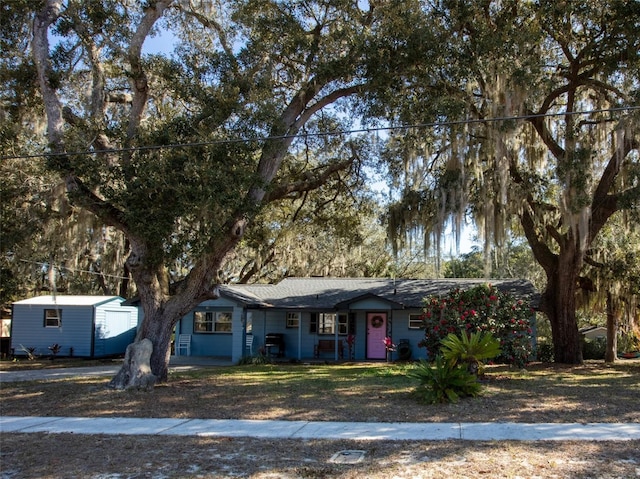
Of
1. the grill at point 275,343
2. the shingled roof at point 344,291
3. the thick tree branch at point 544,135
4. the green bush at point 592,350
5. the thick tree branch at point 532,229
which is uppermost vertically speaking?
the thick tree branch at point 544,135

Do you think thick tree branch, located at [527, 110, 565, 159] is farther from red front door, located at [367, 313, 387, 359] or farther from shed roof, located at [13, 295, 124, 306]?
shed roof, located at [13, 295, 124, 306]

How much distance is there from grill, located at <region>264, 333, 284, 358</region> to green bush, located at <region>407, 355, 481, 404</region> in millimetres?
11759

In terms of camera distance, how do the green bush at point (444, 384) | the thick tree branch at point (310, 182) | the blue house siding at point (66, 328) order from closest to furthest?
Result: the green bush at point (444, 384)
the thick tree branch at point (310, 182)
the blue house siding at point (66, 328)

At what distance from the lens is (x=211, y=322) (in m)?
23.5

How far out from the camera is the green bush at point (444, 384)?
1016 cm

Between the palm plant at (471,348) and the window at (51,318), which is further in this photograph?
the window at (51,318)

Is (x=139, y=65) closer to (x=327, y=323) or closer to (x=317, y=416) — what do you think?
(x=317, y=416)

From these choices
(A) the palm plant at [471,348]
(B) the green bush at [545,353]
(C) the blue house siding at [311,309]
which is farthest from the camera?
(B) the green bush at [545,353]

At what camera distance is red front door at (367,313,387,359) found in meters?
21.9

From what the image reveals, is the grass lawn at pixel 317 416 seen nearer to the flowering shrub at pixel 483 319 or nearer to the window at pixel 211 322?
the flowering shrub at pixel 483 319

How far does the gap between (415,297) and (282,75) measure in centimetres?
1017

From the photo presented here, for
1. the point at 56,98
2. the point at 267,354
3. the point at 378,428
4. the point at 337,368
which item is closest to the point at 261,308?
the point at 267,354

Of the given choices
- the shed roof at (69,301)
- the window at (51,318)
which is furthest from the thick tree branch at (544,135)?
the window at (51,318)

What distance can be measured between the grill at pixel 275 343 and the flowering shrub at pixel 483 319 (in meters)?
9.39
